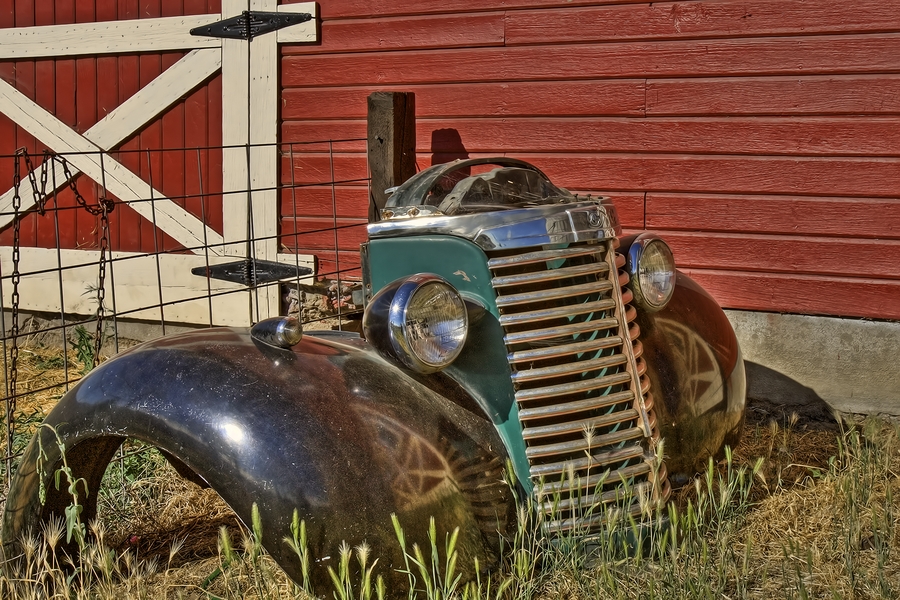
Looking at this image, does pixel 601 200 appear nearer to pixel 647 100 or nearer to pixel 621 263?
pixel 621 263

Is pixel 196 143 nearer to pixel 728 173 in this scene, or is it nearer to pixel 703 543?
pixel 728 173

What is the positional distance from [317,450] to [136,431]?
462 millimetres

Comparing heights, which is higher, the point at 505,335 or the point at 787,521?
the point at 505,335

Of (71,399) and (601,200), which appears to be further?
(601,200)

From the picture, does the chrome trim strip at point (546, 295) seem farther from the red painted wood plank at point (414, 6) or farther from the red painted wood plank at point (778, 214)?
the red painted wood plank at point (414, 6)

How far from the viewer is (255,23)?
5574 mm

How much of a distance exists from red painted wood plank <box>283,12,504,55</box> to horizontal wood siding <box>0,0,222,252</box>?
0.81 meters

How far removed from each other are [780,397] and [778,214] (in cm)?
89

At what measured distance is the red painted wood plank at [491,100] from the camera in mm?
4852

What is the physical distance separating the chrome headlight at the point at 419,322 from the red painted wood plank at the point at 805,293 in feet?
9.02

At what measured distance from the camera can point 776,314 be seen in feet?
15.3

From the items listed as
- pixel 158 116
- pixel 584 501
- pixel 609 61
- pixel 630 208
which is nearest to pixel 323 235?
pixel 158 116

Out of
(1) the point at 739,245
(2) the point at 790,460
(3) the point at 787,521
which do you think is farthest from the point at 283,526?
(1) the point at 739,245

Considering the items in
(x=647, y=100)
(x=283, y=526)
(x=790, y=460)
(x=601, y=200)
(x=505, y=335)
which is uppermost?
(x=647, y=100)
